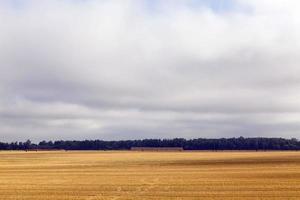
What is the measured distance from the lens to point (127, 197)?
3075 centimetres

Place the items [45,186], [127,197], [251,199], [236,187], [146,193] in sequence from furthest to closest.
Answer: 1. [45,186]
2. [236,187]
3. [146,193]
4. [127,197]
5. [251,199]

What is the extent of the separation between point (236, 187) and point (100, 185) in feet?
33.6

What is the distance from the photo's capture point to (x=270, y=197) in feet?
96.5

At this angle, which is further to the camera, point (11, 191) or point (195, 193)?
point (11, 191)

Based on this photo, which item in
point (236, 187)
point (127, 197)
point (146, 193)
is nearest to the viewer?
point (127, 197)

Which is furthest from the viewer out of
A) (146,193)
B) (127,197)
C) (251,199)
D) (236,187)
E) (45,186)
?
(45,186)

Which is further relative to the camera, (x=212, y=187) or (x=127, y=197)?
(x=212, y=187)

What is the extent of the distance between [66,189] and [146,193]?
263 inches

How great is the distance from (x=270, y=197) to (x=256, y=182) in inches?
437

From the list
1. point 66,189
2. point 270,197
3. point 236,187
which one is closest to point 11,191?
point 66,189

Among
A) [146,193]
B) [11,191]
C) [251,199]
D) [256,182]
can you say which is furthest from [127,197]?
[256,182]

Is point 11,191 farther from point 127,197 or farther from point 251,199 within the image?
point 251,199

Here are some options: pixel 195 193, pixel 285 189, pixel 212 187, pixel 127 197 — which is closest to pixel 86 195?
pixel 127 197

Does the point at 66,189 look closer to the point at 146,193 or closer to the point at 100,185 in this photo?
the point at 100,185
